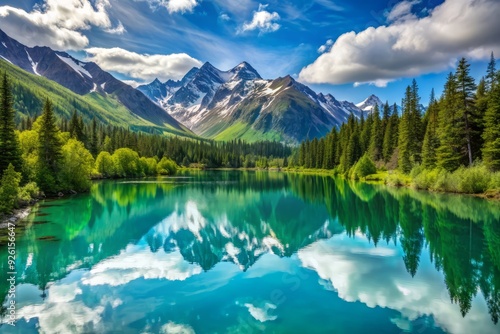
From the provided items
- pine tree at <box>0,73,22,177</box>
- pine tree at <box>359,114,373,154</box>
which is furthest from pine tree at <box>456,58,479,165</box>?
pine tree at <box>0,73,22,177</box>

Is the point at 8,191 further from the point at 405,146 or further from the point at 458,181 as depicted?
the point at 405,146

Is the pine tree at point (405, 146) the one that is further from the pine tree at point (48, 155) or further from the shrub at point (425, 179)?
the pine tree at point (48, 155)

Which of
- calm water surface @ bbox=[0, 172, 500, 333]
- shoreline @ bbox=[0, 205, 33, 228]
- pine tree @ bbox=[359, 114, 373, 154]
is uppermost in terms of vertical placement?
pine tree @ bbox=[359, 114, 373, 154]

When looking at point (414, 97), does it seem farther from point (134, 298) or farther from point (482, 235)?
point (134, 298)

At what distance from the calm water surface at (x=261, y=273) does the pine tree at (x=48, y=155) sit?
844 inches

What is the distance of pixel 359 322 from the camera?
14867 mm

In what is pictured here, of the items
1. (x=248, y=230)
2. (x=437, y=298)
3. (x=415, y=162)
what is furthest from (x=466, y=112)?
(x=437, y=298)

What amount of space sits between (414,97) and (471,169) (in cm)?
5219

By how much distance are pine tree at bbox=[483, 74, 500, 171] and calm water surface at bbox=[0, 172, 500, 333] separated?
18661mm

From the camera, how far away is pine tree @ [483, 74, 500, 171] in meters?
58.5

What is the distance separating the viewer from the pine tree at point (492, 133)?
58.5 m

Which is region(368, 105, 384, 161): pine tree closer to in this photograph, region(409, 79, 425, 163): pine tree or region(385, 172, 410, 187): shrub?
region(409, 79, 425, 163): pine tree

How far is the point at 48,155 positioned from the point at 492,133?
77967 mm
